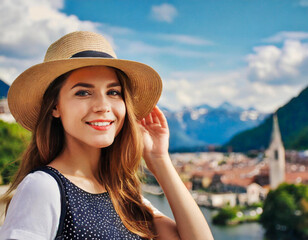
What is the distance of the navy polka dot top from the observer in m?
0.53

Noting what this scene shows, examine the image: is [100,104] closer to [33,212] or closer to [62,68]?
[62,68]

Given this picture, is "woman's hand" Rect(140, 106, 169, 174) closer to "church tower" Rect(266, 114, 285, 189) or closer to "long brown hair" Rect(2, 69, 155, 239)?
"long brown hair" Rect(2, 69, 155, 239)

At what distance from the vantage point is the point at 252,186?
2947 centimetres

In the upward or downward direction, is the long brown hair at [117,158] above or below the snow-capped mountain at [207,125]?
below

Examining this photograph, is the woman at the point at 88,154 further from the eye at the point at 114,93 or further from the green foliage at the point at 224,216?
the green foliage at the point at 224,216

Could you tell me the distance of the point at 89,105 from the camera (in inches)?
23.2

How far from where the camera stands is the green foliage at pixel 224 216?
26.4 m

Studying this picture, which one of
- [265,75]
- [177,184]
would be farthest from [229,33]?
[177,184]

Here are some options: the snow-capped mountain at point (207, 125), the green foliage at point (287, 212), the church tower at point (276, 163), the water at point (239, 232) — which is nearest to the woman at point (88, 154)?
the green foliage at point (287, 212)

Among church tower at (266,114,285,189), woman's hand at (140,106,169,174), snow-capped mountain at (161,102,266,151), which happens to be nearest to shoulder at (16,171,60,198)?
woman's hand at (140,106,169,174)

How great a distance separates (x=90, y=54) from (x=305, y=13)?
2758 inches

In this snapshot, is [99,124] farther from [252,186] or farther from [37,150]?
[252,186]

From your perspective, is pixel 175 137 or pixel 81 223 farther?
pixel 175 137

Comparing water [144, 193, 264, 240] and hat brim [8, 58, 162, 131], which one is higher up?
hat brim [8, 58, 162, 131]
